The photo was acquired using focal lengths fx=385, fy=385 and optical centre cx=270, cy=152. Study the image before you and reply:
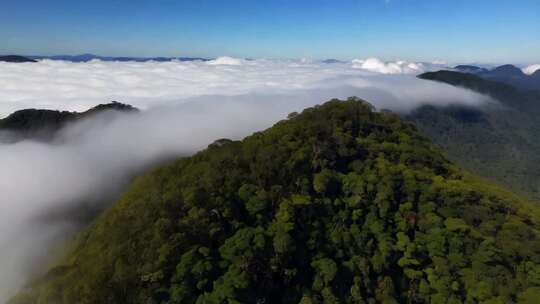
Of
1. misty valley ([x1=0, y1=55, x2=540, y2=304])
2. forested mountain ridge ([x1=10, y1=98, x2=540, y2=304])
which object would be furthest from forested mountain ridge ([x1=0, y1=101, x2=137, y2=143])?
forested mountain ridge ([x1=10, y1=98, x2=540, y2=304])

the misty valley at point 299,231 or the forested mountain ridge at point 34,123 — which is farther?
the forested mountain ridge at point 34,123

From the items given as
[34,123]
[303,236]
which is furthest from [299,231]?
[34,123]

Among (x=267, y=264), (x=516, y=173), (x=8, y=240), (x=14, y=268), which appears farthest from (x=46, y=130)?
(x=516, y=173)

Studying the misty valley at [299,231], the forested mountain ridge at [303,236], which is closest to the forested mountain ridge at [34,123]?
the misty valley at [299,231]

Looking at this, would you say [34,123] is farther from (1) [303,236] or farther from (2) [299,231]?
(1) [303,236]

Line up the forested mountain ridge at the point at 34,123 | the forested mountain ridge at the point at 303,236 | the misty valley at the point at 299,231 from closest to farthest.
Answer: the forested mountain ridge at the point at 303,236 → the misty valley at the point at 299,231 → the forested mountain ridge at the point at 34,123

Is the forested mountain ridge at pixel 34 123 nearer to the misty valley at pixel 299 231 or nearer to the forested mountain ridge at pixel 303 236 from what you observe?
the misty valley at pixel 299 231

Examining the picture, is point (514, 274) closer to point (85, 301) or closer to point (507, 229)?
point (507, 229)
